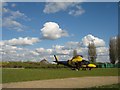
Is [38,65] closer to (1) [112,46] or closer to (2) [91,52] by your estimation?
(2) [91,52]

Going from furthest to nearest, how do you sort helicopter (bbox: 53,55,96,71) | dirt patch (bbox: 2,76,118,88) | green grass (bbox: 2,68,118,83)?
helicopter (bbox: 53,55,96,71)
green grass (bbox: 2,68,118,83)
dirt patch (bbox: 2,76,118,88)

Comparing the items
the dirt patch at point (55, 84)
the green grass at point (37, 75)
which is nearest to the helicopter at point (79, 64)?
the green grass at point (37, 75)

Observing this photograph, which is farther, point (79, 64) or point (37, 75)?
point (79, 64)

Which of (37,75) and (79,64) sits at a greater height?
(79,64)

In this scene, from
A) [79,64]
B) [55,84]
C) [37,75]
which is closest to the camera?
[55,84]

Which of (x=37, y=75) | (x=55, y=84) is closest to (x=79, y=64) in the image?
(x=37, y=75)

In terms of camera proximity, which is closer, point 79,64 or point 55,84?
point 55,84

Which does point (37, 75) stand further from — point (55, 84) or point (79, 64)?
point (79, 64)

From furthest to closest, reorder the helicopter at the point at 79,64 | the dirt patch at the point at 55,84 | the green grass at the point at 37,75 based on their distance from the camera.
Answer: the helicopter at the point at 79,64 → the green grass at the point at 37,75 → the dirt patch at the point at 55,84

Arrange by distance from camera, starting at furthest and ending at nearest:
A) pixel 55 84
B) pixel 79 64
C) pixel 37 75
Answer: pixel 79 64 → pixel 37 75 → pixel 55 84

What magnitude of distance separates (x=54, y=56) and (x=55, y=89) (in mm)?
52686

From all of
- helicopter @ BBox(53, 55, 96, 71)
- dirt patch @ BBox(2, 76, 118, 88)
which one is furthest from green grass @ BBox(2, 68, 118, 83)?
helicopter @ BBox(53, 55, 96, 71)

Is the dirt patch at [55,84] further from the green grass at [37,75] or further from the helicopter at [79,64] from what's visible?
the helicopter at [79,64]

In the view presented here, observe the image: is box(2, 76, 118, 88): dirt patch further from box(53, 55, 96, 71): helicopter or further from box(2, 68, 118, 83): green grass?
box(53, 55, 96, 71): helicopter
